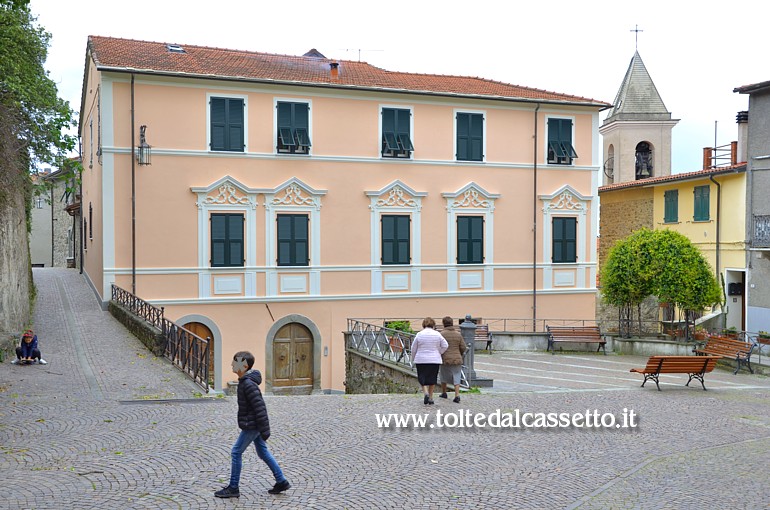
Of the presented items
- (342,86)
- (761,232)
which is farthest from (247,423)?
(761,232)

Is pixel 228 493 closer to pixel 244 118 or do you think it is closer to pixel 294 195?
pixel 294 195

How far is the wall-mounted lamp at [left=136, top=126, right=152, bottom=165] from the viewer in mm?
22531

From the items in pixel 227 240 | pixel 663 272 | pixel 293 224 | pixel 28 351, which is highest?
pixel 293 224

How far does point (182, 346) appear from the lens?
15266mm

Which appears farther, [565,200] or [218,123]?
[565,200]

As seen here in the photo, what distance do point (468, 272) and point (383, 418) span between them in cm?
1558

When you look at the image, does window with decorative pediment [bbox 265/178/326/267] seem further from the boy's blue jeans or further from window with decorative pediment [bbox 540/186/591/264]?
the boy's blue jeans

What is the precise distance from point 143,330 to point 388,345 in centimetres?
577

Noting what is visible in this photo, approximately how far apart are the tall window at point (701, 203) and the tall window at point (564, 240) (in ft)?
17.4

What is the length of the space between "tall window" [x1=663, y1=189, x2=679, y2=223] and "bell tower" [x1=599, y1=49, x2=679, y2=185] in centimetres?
1217

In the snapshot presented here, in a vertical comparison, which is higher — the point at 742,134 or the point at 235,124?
the point at 742,134

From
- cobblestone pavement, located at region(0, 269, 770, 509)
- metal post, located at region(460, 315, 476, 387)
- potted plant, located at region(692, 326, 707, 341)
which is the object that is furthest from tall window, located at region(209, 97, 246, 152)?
potted plant, located at region(692, 326, 707, 341)

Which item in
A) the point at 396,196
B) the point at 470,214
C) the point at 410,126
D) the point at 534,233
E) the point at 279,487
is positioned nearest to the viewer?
the point at 279,487

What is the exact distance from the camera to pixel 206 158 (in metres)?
23.3
